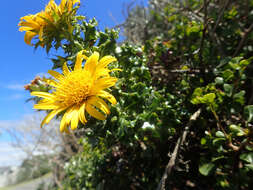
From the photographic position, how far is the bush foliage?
102 centimetres

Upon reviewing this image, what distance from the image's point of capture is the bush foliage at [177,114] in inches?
40.1

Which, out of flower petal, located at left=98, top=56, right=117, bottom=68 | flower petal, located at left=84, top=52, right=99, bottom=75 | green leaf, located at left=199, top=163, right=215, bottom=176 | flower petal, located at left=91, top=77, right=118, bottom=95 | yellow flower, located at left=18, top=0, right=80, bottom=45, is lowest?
green leaf, located at left=199, top=163, right=215, bottom=176

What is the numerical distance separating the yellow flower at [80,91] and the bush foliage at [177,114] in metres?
0.09

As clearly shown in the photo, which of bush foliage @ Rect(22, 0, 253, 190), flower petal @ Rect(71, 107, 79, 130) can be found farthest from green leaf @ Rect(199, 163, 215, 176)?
flower petal @ Rect(71, 107, 79, 130)

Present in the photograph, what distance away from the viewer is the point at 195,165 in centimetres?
152

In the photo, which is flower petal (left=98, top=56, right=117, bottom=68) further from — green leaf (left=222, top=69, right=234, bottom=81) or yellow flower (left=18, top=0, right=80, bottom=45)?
green leaf (left=222, top=69, right=234, bottom=81)

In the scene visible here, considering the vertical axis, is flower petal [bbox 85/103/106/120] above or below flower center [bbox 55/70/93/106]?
below

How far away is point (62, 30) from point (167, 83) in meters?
1.03

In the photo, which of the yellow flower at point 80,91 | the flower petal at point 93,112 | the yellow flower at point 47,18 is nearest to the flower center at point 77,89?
the yellow flower at point 80,91

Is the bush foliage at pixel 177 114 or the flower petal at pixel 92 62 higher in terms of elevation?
the flower petal at pixel 92 62

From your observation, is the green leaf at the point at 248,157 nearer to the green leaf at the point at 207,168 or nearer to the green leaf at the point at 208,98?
the green leaf at the point at 207,168

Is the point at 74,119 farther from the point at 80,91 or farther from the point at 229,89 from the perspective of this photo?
the point at 229,89

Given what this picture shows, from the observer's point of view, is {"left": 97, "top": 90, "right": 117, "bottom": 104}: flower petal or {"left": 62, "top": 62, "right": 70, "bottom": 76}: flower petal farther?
{"left": 62, "top": 62, "right": 70, "bottom": 76}: flower petal

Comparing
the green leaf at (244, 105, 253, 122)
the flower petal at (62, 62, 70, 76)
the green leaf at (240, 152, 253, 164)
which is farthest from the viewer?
the flower petal at (62, 62, 70, 76)
